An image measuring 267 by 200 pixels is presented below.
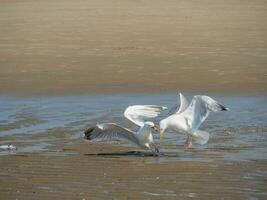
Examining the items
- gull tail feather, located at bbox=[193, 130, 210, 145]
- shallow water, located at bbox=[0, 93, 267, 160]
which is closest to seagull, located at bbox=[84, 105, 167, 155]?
shallow water, located at bbox=[0, 93, 267, 160]

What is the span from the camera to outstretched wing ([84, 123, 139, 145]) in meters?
9.31

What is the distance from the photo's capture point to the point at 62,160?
29.0ft

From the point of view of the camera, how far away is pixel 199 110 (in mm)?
9820

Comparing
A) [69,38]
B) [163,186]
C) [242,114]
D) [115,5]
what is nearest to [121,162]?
[163,186]

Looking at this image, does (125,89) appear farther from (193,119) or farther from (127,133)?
(127,133)

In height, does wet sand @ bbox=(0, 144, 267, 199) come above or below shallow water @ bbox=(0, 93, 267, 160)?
above

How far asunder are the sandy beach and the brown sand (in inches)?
1.1

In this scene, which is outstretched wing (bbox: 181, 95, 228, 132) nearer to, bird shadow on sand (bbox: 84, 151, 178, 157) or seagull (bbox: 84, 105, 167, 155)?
seagull (bbox: 84, 105, 167, 155)

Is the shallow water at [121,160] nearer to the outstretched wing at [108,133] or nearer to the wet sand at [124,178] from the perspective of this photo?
the wet sand at [124,178]

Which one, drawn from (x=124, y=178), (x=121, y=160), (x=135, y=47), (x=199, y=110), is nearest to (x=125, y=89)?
(x=135, y=47)

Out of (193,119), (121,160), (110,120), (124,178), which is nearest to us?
(124,178)

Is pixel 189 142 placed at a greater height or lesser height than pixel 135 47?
greater

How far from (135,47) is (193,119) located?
321 inches

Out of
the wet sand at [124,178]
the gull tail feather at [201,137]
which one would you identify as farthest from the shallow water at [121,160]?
the gull tail feather at [201,137]
